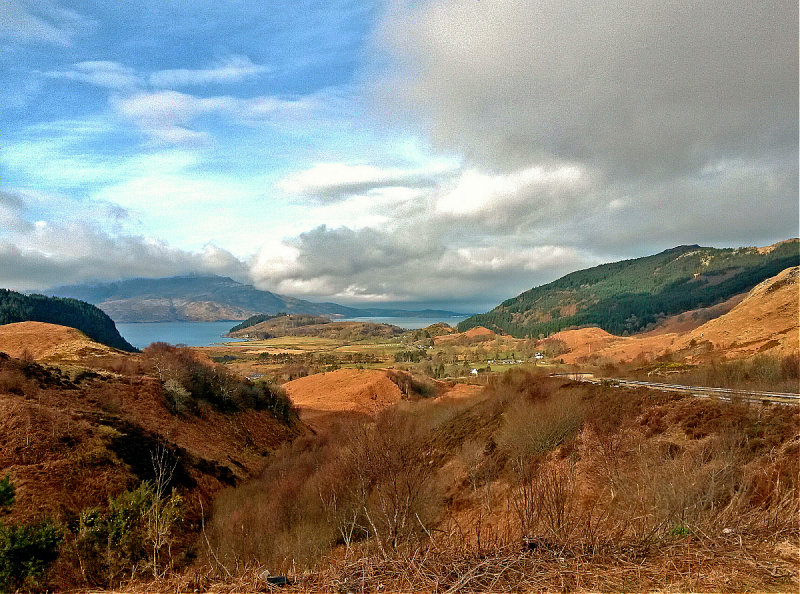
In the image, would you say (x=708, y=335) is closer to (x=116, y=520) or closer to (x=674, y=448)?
(x=674, y=448)

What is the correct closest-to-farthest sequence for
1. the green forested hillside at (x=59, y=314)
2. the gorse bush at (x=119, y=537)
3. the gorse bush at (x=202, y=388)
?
the gorse bush at (x=119, y=537) < the gorse bush at (x=202, y=388) < the green forested hillside at (x=59, y=314)

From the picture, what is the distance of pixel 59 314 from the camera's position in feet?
518

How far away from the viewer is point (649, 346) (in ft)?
408

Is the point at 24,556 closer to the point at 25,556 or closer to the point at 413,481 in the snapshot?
the point at 25,556

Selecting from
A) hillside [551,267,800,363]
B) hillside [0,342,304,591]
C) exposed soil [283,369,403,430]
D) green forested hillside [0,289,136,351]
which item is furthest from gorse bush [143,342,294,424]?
green forested hillside [0,289,136,351]

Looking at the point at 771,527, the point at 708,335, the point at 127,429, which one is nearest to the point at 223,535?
the point at 127,429

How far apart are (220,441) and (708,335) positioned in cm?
10604

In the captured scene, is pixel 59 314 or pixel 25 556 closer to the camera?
pixel 25 556

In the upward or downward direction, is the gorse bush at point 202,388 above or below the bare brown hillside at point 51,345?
below

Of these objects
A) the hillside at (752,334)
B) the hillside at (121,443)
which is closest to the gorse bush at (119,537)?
the hillside at (121,443)

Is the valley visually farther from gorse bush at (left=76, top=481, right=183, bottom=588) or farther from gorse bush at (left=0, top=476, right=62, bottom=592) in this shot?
gorse bush at (left=0, top=476, right=62, bottom=592)

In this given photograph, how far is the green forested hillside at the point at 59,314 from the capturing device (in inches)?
5330

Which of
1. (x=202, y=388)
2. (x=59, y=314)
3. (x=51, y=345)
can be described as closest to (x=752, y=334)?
(x=202, y=388)

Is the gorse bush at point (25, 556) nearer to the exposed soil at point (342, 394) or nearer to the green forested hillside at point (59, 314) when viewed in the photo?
the exposed soil at point (342, 394)
